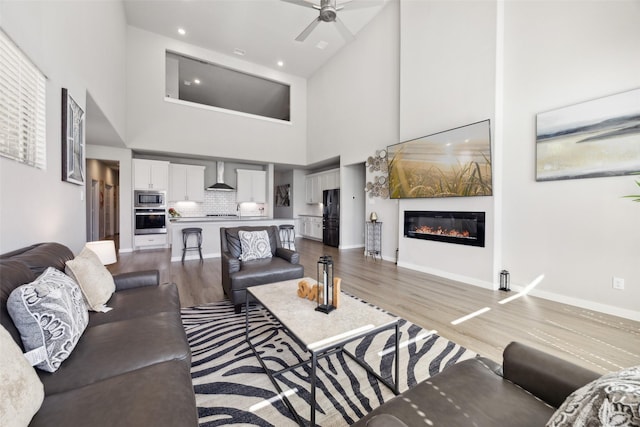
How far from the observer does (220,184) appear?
7.66m

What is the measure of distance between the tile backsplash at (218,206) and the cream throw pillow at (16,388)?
7470 mm

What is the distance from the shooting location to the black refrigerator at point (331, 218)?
718 cm

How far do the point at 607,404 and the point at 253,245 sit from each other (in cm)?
310

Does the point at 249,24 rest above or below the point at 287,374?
above

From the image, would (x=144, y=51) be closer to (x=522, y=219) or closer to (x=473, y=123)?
(x=473, y=123)

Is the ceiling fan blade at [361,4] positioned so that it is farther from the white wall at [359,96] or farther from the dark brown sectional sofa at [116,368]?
the dark brown sectional sofa at [116,368]

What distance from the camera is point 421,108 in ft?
14.9

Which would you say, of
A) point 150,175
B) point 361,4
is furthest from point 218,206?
point 361,4

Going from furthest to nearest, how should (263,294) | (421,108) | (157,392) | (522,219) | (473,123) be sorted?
(421,108)
(473,123)
(522,219)
(263,294)
(157,392)

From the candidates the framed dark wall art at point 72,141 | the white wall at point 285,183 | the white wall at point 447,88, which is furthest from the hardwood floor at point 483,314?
the white wall at point 285,183

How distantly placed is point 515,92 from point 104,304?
500 centimetres

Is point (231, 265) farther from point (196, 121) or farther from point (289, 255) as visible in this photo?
point (196, 121)

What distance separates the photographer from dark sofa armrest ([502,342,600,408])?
3.04ft

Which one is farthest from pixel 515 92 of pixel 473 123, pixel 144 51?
pixel 144 51
